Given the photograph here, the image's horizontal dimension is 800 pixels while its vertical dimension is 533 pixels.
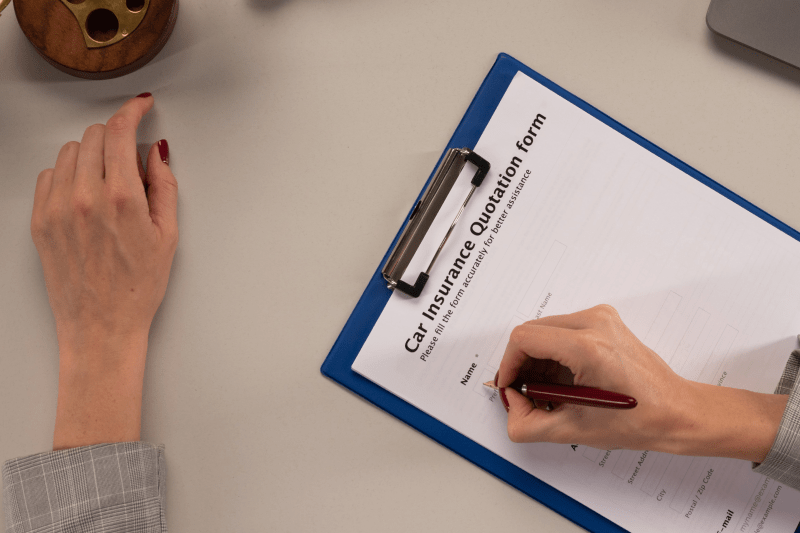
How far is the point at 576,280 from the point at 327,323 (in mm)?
349

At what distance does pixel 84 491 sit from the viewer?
0.70 meters

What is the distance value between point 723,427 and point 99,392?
0.80m

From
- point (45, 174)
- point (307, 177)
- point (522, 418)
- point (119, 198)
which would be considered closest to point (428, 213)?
point (307, 177)

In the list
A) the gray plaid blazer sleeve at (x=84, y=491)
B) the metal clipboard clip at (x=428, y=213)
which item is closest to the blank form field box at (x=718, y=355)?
the metal clipboard clip at (x=428, y=213)

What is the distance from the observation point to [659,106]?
2.65 ft

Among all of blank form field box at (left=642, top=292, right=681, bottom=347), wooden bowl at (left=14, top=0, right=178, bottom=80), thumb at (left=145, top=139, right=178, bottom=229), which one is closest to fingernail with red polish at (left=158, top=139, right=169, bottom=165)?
thumb at (left=145, top=139, right=178, bottom=229)

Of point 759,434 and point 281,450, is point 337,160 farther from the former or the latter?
point 759,434

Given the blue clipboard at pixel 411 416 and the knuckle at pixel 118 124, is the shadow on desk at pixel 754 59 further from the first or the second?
the knuckle at pixel 118 124

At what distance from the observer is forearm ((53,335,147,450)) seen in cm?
73

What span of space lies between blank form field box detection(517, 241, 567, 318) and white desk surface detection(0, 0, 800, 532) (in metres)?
0.21

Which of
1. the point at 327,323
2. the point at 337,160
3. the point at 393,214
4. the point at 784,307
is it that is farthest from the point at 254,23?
the point at 784,307

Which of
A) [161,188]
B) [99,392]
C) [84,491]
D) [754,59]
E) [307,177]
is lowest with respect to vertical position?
[84,491]

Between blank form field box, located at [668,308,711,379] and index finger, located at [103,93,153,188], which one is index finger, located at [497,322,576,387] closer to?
blank form field box, located at [668,308,711,379]

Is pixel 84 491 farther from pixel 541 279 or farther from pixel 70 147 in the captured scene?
pixel 541 279
